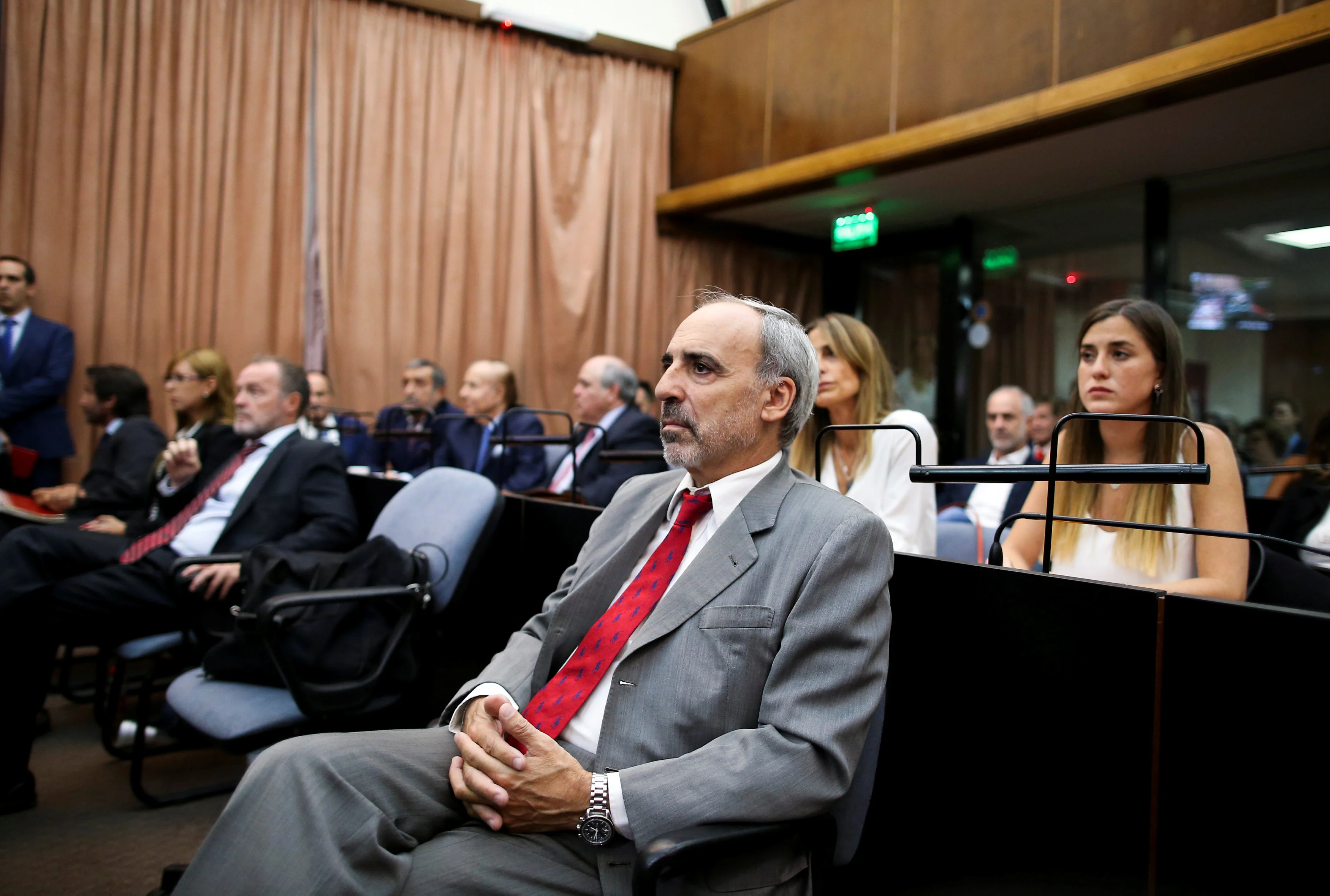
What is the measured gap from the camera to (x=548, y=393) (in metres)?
6.64

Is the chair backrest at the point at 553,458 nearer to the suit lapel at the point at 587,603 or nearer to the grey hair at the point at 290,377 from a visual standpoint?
the grey hair at the point at 290,377

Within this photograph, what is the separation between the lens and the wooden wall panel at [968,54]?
15.2 ft

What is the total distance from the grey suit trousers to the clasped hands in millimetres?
42

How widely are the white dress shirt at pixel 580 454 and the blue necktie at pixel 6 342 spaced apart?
2972 millimetres

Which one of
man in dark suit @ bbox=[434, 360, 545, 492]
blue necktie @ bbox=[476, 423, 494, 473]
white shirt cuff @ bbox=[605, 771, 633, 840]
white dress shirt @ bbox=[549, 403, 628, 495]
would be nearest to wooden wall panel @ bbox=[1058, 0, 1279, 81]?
white dress shirt @ bbox=[549, 403, 628, 495]

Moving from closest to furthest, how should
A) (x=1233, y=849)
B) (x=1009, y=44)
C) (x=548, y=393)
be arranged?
(x=1233, y=849), (x=1009, y=44), (x=548, y=393)

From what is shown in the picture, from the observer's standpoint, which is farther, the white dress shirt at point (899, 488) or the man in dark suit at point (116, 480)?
the man in dark suit at point (116, 480)

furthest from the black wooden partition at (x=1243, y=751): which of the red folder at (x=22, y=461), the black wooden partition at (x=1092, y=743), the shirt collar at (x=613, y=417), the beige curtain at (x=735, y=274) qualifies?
the beige curtain at (x=735, y=274)

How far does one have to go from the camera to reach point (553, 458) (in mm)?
5059

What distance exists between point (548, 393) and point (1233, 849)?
19.1 ft

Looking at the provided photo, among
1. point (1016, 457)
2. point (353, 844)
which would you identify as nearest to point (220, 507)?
point (353, 844)

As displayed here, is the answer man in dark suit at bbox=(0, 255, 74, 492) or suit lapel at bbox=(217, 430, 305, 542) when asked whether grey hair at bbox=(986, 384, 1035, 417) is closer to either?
suit lapel at bbox=(217, 430, 305, 542)

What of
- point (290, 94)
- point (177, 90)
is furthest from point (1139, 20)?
point (177, 90)

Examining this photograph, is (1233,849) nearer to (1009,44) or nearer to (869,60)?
(1009,44)
